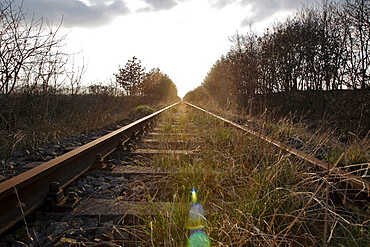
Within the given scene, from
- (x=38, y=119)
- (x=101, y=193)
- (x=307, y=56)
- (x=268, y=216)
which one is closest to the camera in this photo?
(x=268, y=216)

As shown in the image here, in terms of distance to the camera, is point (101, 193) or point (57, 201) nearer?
point (57, 201)

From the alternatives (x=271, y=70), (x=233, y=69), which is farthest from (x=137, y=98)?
(x=271, y=70)

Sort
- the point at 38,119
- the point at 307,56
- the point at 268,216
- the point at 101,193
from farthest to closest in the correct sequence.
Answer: the point at 307,56 → the point at 38,119 → the point at 101,193 → the point at 268,216

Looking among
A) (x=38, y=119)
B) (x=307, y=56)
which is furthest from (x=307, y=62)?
(x=38, y=119)

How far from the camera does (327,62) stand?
426 inches

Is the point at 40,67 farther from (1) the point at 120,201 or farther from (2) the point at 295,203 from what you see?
(2) the point at 295,203

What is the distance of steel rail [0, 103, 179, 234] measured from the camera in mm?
1727

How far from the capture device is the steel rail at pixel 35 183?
173 cm

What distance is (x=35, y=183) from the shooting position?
2.08 m

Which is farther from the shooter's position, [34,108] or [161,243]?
[34,108]

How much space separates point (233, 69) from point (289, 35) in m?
3.79

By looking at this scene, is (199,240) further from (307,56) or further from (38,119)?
(307,56)

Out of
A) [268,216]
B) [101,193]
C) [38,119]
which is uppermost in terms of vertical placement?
[38,119]

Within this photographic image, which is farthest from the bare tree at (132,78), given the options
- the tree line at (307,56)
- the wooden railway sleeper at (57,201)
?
the wooden railway sleeper at (57,201)
